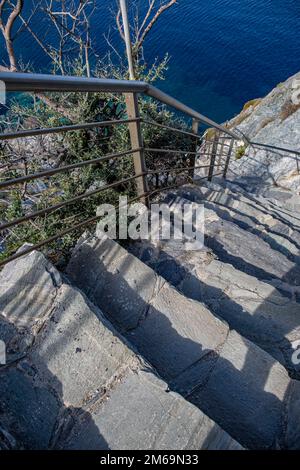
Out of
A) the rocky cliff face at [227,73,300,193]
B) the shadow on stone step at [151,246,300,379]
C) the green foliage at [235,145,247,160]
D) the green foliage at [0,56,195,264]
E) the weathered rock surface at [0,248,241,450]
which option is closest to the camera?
the weathered rock surface at [0,248,241,450]

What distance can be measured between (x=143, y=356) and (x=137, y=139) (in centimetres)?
139

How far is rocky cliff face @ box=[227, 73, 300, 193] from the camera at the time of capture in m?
6.81

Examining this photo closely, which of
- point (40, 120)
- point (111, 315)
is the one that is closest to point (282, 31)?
point (40, 120)

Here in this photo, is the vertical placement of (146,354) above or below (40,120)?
below

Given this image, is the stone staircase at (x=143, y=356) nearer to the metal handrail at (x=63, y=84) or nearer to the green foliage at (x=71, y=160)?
the green foliage at (x=71, y=160)

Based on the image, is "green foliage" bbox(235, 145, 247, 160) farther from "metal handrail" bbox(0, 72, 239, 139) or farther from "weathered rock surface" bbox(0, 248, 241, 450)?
"weathered rock surface" bbox(0, 248, 241, 450)

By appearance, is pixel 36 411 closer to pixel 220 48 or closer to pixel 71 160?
pixel 71 160

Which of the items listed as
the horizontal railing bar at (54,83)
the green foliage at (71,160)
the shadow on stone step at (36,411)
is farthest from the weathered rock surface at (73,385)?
the horizontal railing bar at (54,83)

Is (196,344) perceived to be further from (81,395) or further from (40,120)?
(40,120)

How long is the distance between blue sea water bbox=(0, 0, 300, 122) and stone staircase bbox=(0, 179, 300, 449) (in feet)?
50.7

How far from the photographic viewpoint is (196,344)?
5.97ft

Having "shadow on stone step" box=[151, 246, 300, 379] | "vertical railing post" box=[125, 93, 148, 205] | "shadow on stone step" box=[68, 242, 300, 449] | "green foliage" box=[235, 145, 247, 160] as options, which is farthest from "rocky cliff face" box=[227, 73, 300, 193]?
"shadow on stone step" box=[68, 242, 300, 449]

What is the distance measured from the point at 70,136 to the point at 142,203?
6.98ft

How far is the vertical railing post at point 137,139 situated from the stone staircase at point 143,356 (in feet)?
2.11
